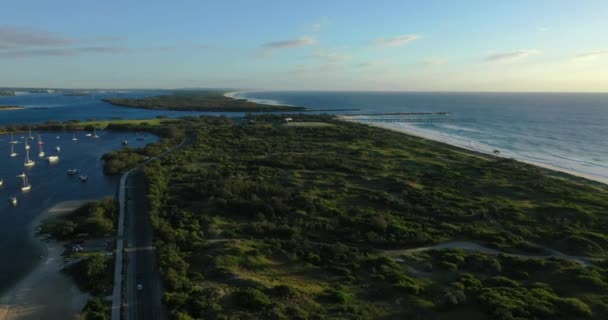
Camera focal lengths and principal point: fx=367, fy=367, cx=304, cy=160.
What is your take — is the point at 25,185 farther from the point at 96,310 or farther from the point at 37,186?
the point at 96,310

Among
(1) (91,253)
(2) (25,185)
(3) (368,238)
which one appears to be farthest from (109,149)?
(3) (368,238)

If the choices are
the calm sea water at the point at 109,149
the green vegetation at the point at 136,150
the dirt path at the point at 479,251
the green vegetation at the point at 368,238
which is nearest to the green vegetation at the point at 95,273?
the green vegetation at the point at 368,238

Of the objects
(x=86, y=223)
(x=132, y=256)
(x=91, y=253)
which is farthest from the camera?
(x=86, y=223)

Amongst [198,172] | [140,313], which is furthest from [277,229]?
[198,172]

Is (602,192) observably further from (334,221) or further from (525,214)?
(334,221)

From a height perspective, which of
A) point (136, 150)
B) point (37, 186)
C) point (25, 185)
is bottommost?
point (37, 186)

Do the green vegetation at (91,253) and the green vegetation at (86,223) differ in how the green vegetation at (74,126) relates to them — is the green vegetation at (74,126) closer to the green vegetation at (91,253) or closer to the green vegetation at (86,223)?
the green vegetation at (86,223)
